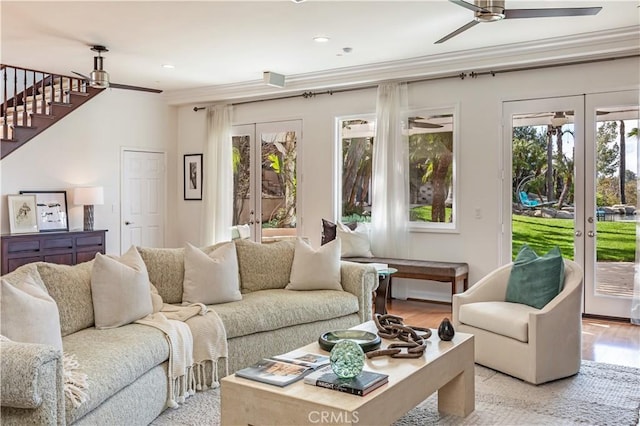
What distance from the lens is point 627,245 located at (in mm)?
5402

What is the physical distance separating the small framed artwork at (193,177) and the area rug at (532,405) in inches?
216

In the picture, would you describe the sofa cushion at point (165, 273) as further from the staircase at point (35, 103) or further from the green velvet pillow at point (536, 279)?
the staircase at point (35, 103)

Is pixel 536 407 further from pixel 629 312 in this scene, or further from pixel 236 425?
pixel 629 312

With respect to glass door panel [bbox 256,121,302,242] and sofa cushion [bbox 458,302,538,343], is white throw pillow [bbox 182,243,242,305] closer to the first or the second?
sofa cushion [bbox 458,302,538,343]

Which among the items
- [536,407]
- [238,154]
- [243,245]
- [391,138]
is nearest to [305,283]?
[243,245]

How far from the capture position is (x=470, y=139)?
6215 millimetres

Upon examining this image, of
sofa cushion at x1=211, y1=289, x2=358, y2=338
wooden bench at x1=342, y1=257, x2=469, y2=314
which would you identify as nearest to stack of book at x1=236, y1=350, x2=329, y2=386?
sofa cushion at x1=211, y1=289, x2=358, y2=338

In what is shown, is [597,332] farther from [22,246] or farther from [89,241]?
[22,246]

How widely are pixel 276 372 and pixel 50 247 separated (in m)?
5.04

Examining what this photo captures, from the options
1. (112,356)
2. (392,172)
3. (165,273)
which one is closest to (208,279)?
(165,273)

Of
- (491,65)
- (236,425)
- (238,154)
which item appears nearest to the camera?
(236,425)

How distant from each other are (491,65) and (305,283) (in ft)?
10.4

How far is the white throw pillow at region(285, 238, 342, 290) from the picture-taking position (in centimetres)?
441

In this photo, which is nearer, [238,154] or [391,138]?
[391,138]
